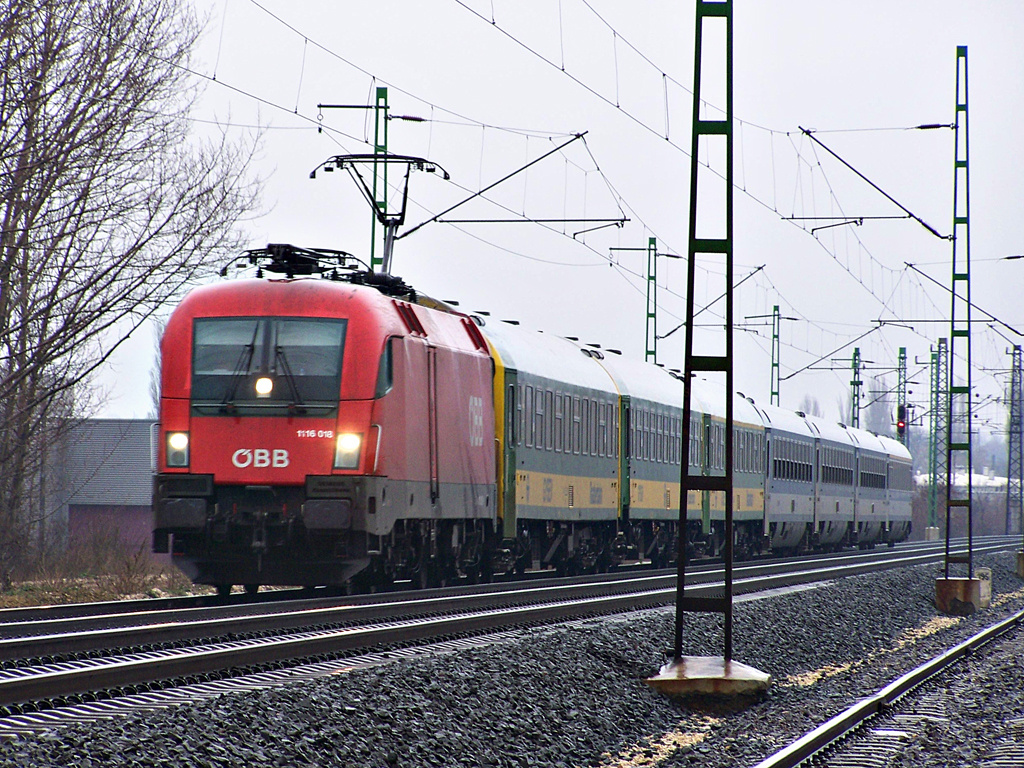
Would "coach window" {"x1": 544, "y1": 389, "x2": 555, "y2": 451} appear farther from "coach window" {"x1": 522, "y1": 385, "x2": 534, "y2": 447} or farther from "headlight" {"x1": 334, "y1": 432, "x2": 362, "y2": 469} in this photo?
"headlight" {"x1": 334, "y1": 432, "x2": 362, "y2": 469}

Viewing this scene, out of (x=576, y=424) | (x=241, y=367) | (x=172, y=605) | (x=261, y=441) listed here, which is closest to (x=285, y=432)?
(x=261, y=441)

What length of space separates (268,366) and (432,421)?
2.39 meters

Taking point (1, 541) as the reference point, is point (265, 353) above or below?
above

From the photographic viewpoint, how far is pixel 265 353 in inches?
638

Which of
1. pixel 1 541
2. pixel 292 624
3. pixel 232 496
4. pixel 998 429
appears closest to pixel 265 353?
pixel 232 496

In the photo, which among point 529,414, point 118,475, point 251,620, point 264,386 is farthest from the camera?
point 118,475

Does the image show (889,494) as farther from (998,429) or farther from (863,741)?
(863,741)

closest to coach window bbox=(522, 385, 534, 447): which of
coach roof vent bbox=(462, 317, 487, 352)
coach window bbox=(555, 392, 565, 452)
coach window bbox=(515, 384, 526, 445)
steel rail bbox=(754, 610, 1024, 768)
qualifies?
coach window bbox=(515, 384, 526, 445)

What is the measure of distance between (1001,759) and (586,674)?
335cm

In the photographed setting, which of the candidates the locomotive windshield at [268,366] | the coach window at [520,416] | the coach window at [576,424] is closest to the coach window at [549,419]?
the coach window at [520,416]

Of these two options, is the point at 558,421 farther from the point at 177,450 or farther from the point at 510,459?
the point at 177,450

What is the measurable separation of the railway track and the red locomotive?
809 millimetres

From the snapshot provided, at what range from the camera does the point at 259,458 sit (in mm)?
15922

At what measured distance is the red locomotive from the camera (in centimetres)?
1572
